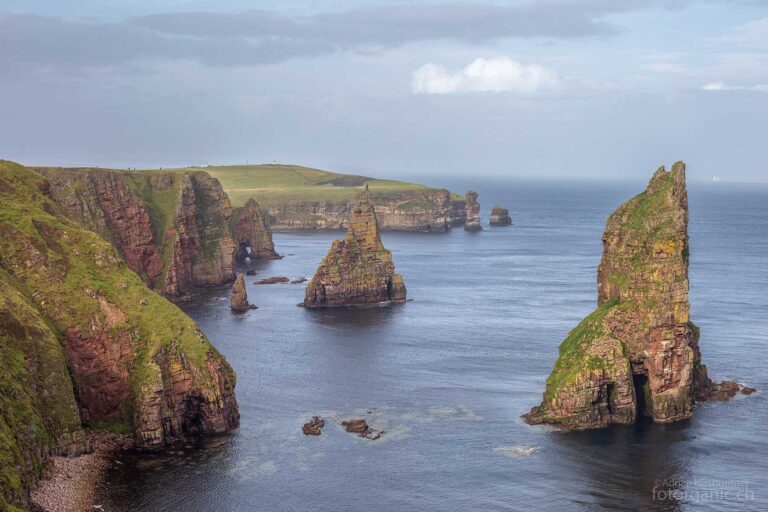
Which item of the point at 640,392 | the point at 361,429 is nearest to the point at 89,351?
the point at 361,429

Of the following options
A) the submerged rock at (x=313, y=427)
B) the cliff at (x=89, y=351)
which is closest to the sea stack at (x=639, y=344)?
the submerged rock at (x=313, y=427)

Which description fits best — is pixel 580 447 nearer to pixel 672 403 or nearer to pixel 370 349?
pixel 672 403

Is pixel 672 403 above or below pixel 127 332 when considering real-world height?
below

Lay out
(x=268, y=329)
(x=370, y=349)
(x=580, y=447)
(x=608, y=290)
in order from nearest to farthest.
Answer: (x=580, y=447) → (x=608, y=290) → (x=370, y=349) → (x=268, y=329)

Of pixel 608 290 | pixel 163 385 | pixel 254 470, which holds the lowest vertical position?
pixel 254 470

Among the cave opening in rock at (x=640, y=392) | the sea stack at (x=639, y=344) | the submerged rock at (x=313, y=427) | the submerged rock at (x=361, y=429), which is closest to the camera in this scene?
the submerged rock at (x=361, y=429)

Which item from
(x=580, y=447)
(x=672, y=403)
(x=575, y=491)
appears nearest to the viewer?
(x=575, y=491)

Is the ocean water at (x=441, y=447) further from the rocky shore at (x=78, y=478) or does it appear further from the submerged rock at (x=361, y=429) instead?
the rocky shore at (x=78, y=478)

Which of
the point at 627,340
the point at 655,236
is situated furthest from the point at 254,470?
the point at 655,236
